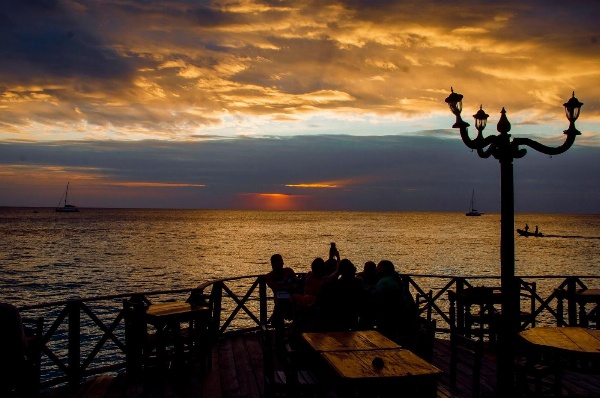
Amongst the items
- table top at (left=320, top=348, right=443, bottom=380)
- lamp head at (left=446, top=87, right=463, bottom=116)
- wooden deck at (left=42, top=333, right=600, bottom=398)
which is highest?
lamp head at (left=446, top=87, right=463, bottom=116)

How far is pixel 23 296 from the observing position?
1316 inches

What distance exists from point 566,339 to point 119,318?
6.92 meters

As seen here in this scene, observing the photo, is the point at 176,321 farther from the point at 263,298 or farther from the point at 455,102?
the point at 455,102

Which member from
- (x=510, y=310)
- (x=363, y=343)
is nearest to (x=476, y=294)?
(x=510, y=310)

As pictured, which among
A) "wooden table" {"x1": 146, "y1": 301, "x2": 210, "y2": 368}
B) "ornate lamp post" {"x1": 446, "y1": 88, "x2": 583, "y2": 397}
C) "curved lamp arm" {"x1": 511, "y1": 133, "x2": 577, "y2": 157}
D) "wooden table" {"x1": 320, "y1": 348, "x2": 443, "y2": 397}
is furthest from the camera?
"wooden table" {"x1": 146, "y1": 301, "x2": 210, "y2": 368}

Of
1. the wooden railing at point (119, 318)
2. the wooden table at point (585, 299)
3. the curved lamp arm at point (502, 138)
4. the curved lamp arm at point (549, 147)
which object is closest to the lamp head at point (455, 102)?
the curved lamp arm at point (502, 138)

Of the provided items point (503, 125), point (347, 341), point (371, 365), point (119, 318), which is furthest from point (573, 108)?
point (119, 318)

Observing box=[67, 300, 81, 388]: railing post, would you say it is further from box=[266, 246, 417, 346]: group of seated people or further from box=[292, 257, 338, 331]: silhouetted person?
box=[292, 257, 338, 331]: silhouetted person

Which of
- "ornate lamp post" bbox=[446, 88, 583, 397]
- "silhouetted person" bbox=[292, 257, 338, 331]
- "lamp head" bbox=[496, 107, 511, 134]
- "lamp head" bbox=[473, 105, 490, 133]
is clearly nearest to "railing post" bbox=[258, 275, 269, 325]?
"silhouetted person" bbox=[292, 257, 338, 331]

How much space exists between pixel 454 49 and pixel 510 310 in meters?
9.74

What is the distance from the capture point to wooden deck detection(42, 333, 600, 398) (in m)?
7.25

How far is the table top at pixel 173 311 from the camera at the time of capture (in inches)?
304

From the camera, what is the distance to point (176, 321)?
7922mm

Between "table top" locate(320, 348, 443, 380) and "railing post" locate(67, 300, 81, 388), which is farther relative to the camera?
"railing post" locate(67, 300, 81, 388)
